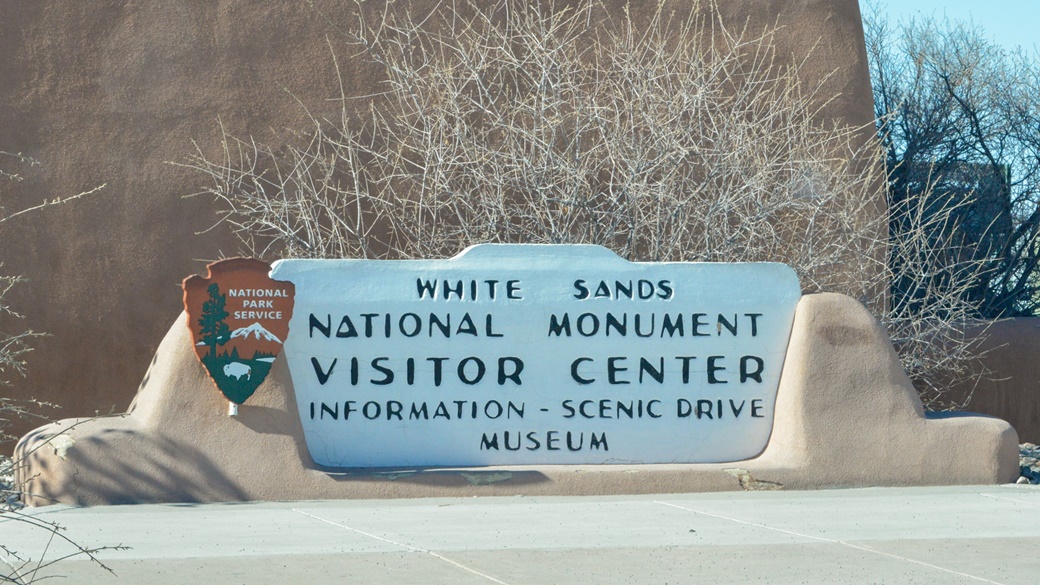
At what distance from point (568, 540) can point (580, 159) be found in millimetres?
4900

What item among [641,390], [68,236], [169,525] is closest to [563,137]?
[641,390]

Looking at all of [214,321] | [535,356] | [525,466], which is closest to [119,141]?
[214,321]

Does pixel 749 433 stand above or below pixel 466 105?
below

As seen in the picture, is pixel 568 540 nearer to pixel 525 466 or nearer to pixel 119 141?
pixel 525 466

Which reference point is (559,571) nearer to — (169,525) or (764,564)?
(764,564)

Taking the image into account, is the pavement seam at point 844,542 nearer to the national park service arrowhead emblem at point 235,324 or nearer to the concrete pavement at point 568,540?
the concrete pavement at point 568,540

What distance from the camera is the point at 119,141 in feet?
37.5

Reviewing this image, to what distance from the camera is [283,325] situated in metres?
8.66

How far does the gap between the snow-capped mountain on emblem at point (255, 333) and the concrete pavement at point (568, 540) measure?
1.08 meters

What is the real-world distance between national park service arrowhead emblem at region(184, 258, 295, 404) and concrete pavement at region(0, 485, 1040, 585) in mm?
843

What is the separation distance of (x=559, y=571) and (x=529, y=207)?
5453 millimetres

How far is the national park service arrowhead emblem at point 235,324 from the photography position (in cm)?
847

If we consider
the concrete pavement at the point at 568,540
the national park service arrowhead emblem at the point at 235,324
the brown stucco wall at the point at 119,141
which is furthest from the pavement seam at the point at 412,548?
the brown stucco wall at the point at 119,141

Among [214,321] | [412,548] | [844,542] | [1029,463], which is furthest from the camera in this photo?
[1029,463]
